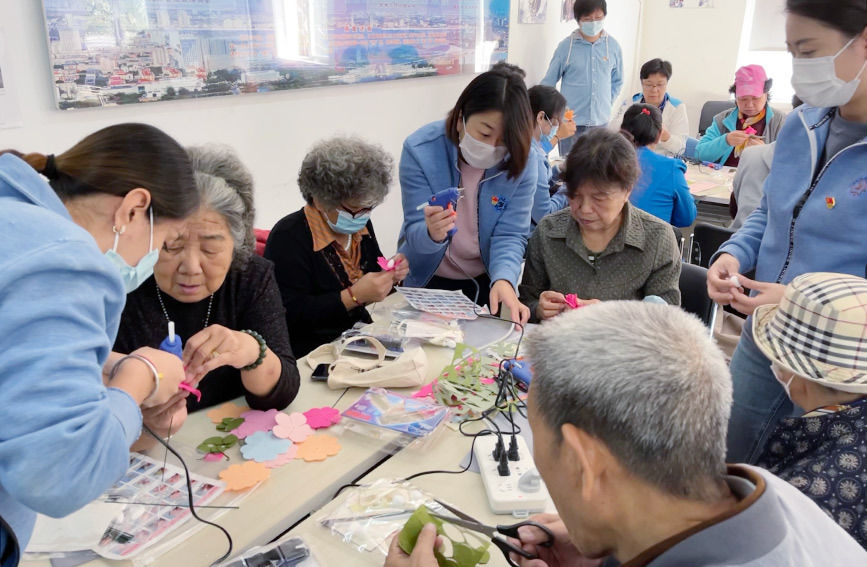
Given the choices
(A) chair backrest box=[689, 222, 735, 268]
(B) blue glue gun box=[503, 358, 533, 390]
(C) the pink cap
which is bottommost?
(A) chair backrest box=[689, 222, 735, 268]

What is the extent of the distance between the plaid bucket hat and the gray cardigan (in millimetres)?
1037

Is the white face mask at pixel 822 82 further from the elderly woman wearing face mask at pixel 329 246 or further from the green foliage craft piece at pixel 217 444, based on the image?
the green foliage craft piece at pixel 217 444

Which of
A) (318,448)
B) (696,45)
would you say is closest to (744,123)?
(696,45)

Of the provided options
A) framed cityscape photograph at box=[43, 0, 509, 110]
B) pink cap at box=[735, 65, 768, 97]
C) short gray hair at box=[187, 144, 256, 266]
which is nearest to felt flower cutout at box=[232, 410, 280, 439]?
short gray hair at box=[187, 144, 256, 266]

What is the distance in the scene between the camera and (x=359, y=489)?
1.35 meters

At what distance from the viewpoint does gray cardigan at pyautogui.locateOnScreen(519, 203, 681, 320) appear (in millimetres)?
2371

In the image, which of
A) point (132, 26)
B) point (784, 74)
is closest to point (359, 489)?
point (132, 26)

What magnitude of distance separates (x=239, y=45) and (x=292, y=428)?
2418 millimetres

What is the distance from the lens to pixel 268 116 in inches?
138

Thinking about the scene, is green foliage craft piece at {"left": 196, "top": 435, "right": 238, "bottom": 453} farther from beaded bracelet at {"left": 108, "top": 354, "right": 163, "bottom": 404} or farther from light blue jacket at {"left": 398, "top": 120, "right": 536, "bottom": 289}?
light blue jacket at {"left": 398, "top": 120, "right": 536, "bottom": 289}

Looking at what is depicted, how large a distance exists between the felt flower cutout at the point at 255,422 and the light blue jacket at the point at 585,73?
5.18 m

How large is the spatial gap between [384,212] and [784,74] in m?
5.45

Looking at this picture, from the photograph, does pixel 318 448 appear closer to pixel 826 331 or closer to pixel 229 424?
pixel 229 424

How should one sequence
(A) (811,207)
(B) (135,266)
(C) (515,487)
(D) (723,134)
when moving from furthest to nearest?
(D) (723,134)
(A) (811,207)
(C) (515,487)
(B) (135,266)
